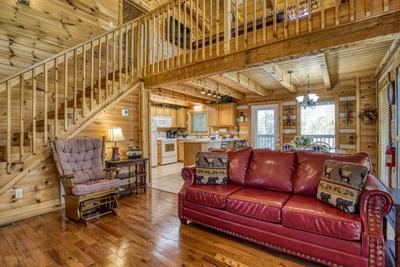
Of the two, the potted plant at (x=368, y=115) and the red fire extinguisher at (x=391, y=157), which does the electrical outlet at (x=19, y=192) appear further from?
the potted plant at (x=368, y=115)

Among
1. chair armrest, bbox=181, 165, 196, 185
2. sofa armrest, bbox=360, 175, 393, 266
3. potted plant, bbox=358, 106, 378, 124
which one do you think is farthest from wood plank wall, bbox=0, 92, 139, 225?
potted plant, bbox=358, 106, 378, 124

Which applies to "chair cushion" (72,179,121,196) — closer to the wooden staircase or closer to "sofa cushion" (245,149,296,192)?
the wooden staircase

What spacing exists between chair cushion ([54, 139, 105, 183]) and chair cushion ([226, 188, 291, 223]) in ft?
7.53

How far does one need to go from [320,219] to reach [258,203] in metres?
0.57

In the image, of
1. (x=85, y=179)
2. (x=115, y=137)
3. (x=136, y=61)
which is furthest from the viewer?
(x=136, y=61)

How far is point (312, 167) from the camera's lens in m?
2.56

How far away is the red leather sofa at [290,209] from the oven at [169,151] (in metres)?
5.03

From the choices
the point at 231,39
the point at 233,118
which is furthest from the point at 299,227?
the point at 233,118

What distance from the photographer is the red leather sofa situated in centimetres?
177

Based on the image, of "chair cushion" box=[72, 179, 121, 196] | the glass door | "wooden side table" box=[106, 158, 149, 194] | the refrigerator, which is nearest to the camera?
"chair cushion" box=[72, 179, 121, 196]

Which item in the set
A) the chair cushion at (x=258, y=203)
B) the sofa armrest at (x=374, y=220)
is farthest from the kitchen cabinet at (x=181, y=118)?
the sofa armrest at (x=374, y=220)

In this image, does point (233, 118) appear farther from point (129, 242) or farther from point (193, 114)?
point (129, 242)

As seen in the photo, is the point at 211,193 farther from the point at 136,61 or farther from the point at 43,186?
the point at 136,61

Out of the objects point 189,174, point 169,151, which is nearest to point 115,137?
point 189,174
